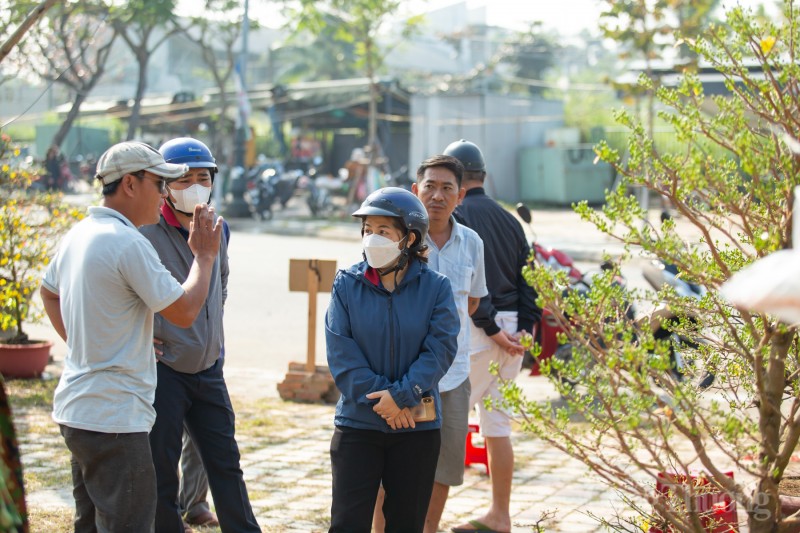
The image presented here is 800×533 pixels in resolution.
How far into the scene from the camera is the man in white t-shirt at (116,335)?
366cm

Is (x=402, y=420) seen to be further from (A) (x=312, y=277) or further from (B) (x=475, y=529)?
(A) (x=312, y=277)

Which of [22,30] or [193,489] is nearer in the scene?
[22,30]

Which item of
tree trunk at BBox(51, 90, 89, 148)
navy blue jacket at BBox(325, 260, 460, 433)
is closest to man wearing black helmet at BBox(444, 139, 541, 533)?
navy blue jacket at BBox(325, 260, 460, 433)

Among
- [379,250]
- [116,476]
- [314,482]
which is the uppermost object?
[379,250]

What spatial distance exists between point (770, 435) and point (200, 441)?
2.56 meters

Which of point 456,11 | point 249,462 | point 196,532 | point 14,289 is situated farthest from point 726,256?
point 456,11

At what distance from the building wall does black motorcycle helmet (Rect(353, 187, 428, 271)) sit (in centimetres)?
2415

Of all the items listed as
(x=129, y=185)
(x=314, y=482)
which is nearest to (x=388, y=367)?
(x=129, y=185)

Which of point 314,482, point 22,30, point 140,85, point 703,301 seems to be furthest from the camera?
point 140,85

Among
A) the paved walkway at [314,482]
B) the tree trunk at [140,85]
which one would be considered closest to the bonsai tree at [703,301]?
the paved walkway at [314,482]

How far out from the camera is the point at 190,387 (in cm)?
464

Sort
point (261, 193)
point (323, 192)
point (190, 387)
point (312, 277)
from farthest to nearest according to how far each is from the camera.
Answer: point (323, 192), point (261, 193), point (312, 277), point (190, 387)

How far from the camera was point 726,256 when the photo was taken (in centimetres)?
354

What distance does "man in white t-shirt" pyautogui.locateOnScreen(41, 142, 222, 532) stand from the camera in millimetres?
3660
